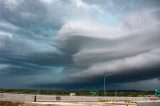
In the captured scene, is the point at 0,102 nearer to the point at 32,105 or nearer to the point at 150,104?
the point at 32,105

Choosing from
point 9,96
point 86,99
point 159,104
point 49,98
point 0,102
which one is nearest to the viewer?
point 159,104

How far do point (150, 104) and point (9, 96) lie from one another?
39627mm

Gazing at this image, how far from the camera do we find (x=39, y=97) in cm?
8562

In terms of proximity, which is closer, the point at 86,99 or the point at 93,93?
the point at 86,99

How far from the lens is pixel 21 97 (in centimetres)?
8262

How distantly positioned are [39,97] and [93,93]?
167 feet

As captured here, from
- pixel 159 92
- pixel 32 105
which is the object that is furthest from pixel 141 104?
pixel 159 92

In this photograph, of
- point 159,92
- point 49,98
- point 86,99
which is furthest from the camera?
point 159,92

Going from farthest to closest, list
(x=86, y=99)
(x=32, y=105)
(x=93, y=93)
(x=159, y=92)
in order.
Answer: (x=93, y=93) < (x=159, y=92) < (x=86, y=99) < (x=32, y=105)

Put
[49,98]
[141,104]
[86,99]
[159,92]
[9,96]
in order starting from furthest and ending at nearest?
1. [159,92]
2. [86,99]
3. [49,98]
4. [9,96]
5. [141,104]

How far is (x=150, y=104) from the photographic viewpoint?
50375 millimetres

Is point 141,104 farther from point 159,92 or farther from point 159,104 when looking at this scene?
point 159,92

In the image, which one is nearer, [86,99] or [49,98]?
[49,98]

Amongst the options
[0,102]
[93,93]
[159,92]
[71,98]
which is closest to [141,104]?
[0,102]
